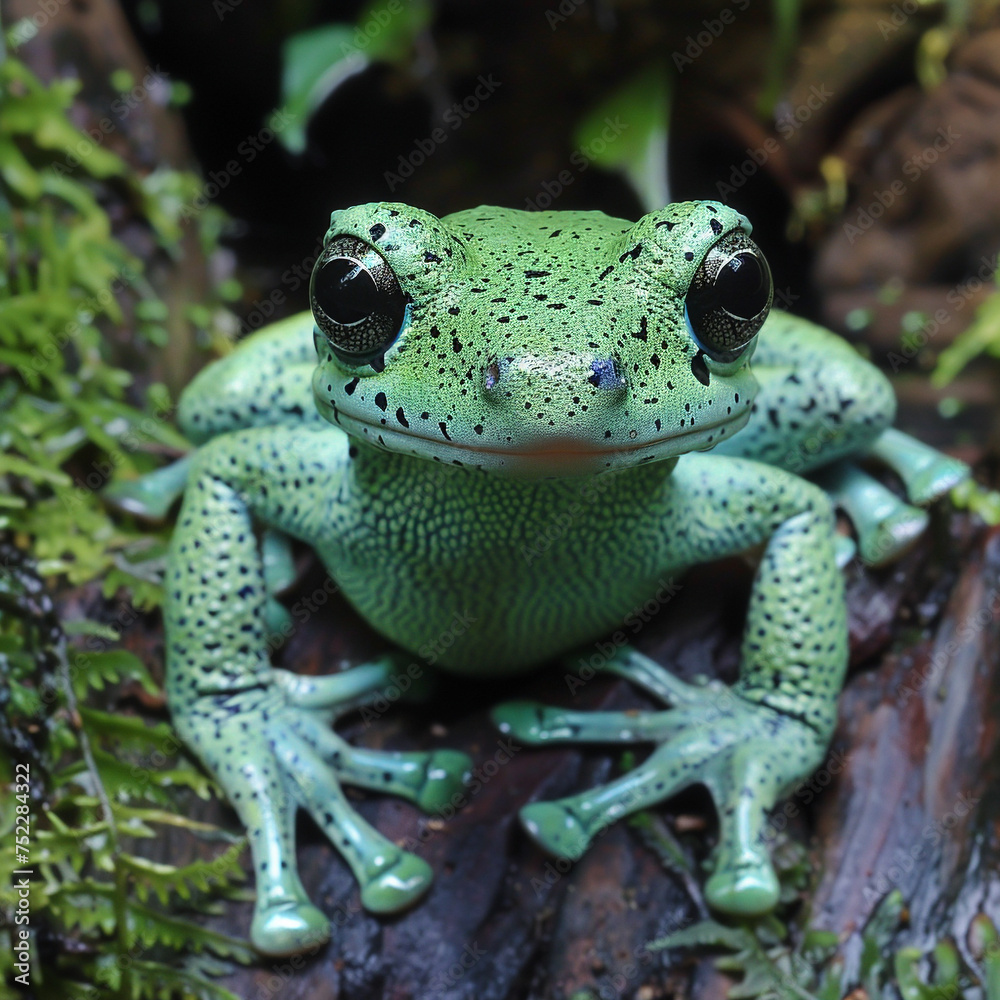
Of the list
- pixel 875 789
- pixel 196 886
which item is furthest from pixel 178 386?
pixel 875 789

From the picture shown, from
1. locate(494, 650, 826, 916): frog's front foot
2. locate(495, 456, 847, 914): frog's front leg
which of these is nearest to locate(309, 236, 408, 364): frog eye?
locate(495, 456, 847, 914): frog's front leg

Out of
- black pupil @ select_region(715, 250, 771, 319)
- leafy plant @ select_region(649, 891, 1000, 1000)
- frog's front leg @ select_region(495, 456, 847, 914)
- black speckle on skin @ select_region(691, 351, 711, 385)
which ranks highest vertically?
black pupil @ select_region(715, 250, 771, 319)

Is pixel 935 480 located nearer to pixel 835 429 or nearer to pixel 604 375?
pixel 835 429

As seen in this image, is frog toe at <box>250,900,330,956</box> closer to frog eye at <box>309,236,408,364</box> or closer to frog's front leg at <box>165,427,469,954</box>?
frog's front leg at <box>165,427,469,954</box>

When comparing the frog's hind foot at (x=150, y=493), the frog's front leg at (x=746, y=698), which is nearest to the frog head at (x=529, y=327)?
the frog's front leg at (x=746, y=698)

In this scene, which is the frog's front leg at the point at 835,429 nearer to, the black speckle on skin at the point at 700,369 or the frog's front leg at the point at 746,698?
the frog's front leg at the point at 746,698

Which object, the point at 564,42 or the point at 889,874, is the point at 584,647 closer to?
the point at 889,874
